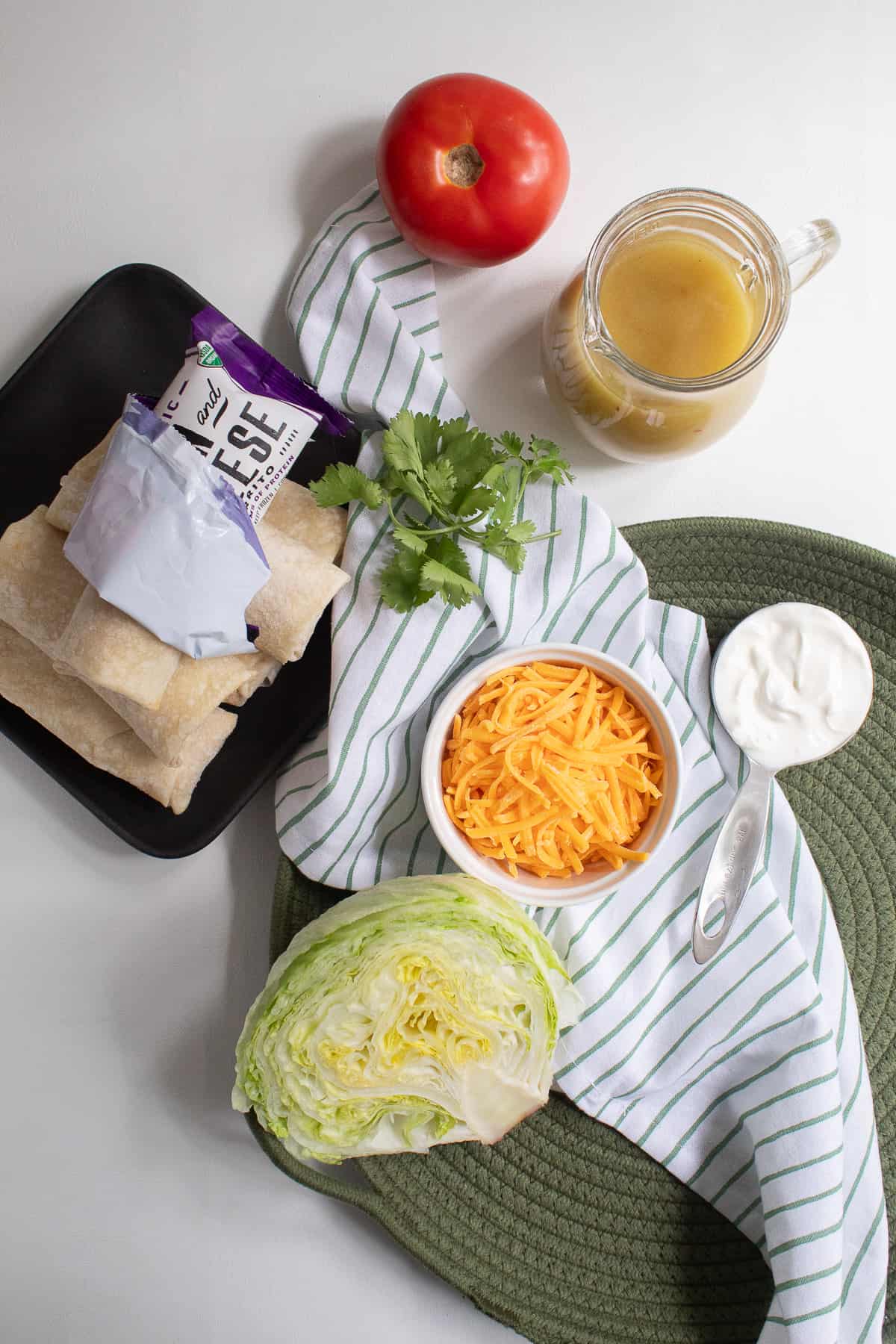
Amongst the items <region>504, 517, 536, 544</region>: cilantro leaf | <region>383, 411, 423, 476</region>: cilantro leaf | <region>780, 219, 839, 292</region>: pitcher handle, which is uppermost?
<region>780, 219, 839, 292</region>: pitcher handle

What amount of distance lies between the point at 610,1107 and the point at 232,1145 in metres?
0.55

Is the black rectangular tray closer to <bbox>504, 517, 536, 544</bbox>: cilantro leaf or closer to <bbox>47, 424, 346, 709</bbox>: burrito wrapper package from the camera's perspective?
<bbox>47, 424, 346, 709</bbox>: burrito wrapper package

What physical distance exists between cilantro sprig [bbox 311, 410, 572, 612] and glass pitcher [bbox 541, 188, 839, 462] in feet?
0.34

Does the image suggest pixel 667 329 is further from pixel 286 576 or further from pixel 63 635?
pixel 63 635

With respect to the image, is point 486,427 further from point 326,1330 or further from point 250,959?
point 326,1330

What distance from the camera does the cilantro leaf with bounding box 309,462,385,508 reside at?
47.3 inches

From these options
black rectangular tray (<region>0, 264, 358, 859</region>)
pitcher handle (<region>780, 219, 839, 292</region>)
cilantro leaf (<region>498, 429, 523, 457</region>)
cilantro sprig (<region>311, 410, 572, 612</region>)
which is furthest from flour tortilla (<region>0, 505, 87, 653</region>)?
pitcher handle (<region>780, 219, 839, 292</region>)

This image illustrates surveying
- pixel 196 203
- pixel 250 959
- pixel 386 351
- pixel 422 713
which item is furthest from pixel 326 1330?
pixel 196 203

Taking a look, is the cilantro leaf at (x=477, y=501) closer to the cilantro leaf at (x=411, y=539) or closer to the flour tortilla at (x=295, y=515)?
the cilantro leaf at (x=411, y=539)

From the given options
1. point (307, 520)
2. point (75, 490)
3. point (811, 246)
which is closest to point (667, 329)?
point (811, 246)

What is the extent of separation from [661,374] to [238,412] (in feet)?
1.71

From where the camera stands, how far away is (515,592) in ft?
4.20

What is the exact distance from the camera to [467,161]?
4.06 feet

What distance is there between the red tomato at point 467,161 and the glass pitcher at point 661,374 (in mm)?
131
